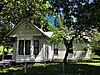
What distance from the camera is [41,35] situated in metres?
30.0

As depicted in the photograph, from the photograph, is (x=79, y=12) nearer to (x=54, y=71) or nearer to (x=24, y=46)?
(x=54, y=71)

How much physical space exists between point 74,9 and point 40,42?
9.30 m

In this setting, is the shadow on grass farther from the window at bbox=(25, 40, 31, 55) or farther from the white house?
the window at bbox=(25, 40, 31, 55)

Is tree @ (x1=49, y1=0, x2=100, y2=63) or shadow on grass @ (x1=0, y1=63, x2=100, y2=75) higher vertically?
tree @ (x1=49, y1=0, x2=100, y2=63)

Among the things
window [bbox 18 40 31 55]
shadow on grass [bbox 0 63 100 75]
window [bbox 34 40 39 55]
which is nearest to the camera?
shadow on grass [bbox 0 63 100 75]

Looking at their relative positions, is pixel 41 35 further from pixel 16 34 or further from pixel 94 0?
pixel 94 0

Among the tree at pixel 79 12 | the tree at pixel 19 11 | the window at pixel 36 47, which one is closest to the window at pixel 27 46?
the window at pixel 36 47

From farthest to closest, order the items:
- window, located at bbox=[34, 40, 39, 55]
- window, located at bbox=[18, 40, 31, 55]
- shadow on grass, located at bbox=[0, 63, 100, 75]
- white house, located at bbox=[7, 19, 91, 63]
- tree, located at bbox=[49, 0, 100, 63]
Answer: window, located at bbox=[34, 40, 39, 55]
window, located at bbox=[18, 40, 31, 55]
white house, located at bbox=[7, 19, 91, 63]
tree, located at bbox=[49, 0, 100, 63]
shadow on grass, located at bbox=[0, 63, 100, 75]

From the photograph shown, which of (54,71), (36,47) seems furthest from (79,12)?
(36,47)

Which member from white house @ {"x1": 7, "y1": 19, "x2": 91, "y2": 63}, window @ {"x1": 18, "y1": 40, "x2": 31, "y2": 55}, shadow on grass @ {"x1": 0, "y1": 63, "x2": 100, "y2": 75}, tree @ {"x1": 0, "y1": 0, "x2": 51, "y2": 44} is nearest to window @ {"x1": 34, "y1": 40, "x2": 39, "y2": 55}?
white house @ {"x1": 7, "y1": 19, "x2": 91, "y2": 63}

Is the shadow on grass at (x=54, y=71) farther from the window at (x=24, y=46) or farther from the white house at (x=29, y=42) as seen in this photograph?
the window at (x=24, y=46)

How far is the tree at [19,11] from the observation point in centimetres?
3204

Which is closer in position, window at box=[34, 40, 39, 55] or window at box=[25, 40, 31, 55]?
window at box=[25, 40, 31, 55]

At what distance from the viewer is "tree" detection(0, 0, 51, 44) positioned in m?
32.0
